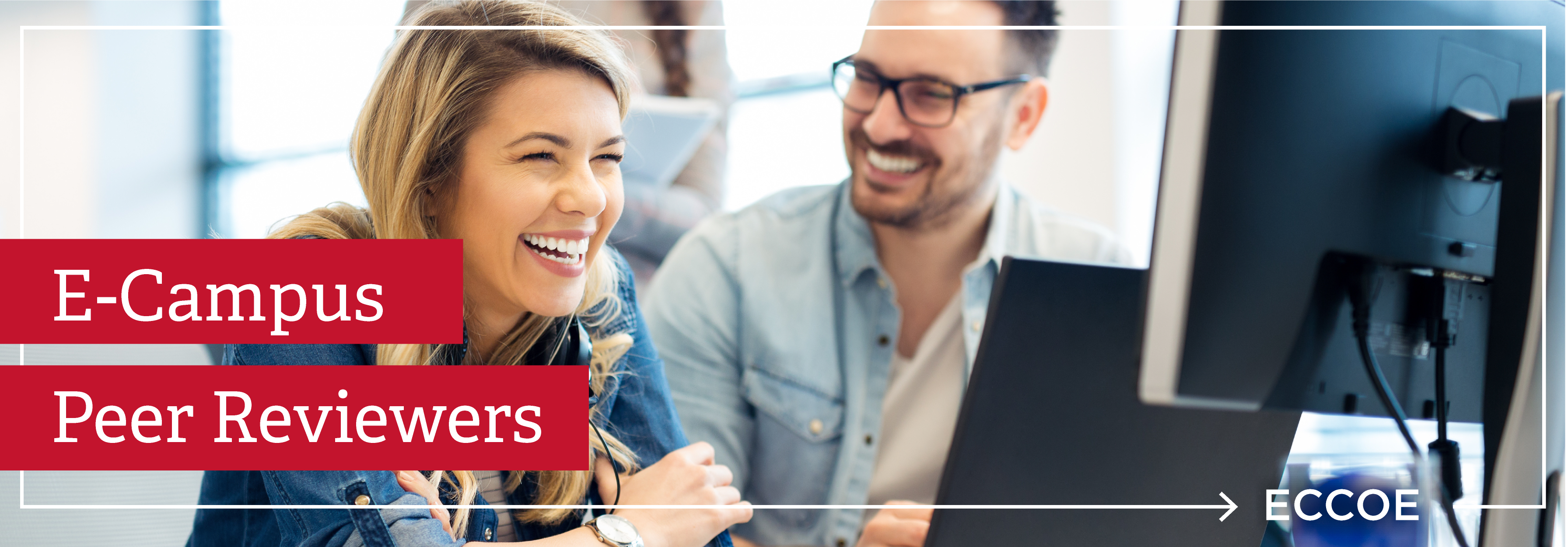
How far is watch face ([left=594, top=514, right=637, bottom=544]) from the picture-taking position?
770 millimetres

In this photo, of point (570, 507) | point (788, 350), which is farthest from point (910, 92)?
point (570, 507)

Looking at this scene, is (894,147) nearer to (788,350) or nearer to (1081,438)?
(788,350)

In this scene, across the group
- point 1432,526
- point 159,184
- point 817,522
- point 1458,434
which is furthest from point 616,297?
point 159,184

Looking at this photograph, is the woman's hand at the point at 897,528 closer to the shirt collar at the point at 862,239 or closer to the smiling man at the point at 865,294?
the smiling man at the point at 865,294

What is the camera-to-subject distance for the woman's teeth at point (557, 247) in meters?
0.82

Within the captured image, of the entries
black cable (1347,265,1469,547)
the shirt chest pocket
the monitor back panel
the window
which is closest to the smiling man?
the shirt chest pocket

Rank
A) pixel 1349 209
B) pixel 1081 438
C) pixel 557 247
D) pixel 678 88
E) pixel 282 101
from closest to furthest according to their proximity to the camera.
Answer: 1. pixel 1349 209
2. pixel 1081 438
3. pixel 557 247
4. pixel 678 88
5. pixel 282 101

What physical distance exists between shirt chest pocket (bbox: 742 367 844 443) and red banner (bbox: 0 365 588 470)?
419 mm

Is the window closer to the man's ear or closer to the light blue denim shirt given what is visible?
the light blue denim shirt

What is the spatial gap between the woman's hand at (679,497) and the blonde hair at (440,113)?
0.05 metres

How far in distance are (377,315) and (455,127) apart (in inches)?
8.1

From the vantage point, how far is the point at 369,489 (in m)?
0.72

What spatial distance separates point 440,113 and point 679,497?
15.1 inches

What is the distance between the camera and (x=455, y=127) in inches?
31.6
